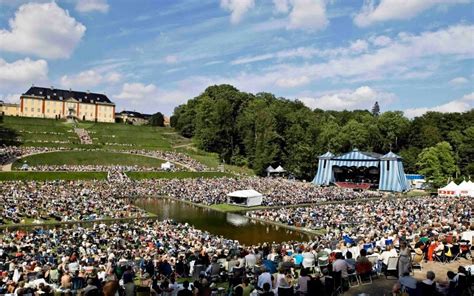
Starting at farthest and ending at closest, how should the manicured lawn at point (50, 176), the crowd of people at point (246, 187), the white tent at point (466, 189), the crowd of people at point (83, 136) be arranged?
the crowd of people at point (83, 136)
the manicured lawn at point (50, 176)
the white tent at point (466, 189)
the crowd of people at point (246, 187)

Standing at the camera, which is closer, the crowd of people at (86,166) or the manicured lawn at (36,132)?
the crowd of people at (86,166)

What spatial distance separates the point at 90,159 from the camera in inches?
2154

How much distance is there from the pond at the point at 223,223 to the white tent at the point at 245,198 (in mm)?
2700

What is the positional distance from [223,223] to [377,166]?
29.0 metres

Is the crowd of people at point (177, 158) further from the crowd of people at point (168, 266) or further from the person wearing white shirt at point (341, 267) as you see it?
the person wearing white shirt at point (341, 267)

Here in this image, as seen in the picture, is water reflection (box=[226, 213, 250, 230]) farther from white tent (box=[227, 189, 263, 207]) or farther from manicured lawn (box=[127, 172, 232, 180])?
manicured lawn (box=[127, 172, 232, 180])

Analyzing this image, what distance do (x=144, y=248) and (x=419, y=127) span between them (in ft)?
195

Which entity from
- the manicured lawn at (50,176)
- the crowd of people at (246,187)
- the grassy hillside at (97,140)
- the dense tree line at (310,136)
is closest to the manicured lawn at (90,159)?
the grassy hillside at (97,140)

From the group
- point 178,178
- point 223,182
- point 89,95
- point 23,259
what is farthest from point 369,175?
point 89,95

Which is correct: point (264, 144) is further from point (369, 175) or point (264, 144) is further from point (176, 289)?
point (176, 289)

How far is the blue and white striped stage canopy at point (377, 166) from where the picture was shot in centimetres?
4897

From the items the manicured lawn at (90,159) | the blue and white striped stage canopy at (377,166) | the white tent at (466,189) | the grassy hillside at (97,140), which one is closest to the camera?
the white tent at (466,189)

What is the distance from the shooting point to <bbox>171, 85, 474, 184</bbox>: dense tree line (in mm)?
59906

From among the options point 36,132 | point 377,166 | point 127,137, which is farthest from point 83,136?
point 377,166
